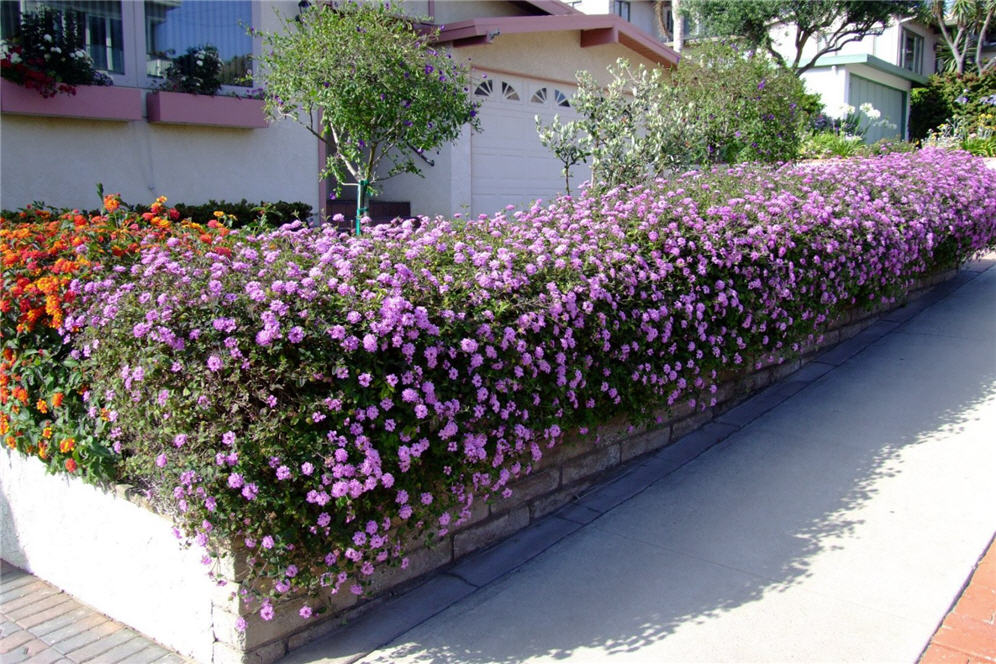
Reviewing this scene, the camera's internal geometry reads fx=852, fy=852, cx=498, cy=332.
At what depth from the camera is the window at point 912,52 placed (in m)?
27.8

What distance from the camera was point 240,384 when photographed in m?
3.15

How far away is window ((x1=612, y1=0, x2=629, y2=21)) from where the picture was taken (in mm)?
24281

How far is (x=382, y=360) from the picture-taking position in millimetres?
3363

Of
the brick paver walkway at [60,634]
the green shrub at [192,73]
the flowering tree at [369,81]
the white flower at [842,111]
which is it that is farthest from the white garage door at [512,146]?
the white flower at [842,111]

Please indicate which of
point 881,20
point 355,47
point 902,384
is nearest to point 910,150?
point 902,384

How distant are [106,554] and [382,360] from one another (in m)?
1.63

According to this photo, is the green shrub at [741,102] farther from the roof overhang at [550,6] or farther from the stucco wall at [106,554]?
the stucco wall at [106,554]

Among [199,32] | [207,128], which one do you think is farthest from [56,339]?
[199,32]

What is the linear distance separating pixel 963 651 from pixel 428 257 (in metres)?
2.73

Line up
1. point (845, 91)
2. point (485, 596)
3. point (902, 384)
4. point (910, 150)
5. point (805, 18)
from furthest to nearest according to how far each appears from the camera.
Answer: point (845, 91) → point (805, 18) → point (910, 150) → point (902, 384) → point (485, 596)

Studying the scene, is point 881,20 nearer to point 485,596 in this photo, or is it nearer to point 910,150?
point 910,150

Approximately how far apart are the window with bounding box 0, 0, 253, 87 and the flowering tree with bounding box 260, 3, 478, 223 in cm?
→ 212

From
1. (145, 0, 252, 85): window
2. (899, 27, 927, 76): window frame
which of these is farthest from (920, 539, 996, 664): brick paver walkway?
(899, 27, 927, 76): window frame

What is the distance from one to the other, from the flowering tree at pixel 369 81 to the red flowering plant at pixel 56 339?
8.43 ft
